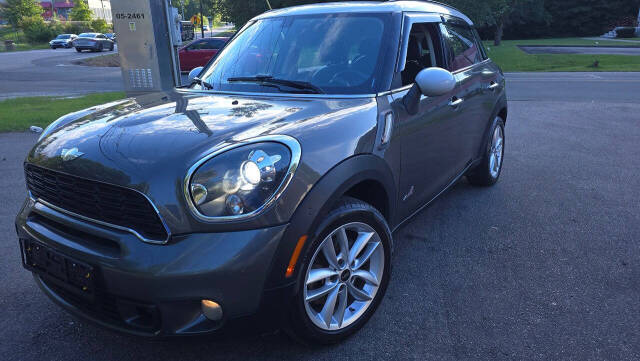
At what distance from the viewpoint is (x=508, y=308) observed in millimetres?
2756

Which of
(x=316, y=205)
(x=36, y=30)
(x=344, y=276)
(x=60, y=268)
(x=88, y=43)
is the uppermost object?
(x=316, y=205)

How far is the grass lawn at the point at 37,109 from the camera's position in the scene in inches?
311

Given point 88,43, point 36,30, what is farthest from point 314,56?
point 36,30

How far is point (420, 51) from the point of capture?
3.33m

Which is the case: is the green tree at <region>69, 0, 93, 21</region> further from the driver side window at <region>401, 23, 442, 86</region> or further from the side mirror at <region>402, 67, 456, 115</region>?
the side mirror at <region>402, 67, 456, 115</region>

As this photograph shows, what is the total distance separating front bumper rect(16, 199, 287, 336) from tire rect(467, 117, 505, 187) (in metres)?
3.14

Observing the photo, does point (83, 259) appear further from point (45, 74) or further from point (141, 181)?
point (45, 74)

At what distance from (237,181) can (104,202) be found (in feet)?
1.89

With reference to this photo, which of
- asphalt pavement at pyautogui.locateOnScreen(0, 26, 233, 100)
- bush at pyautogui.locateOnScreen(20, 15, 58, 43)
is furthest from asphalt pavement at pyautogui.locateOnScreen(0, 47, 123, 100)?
bush at pyautogui.locateOnScreen(20, 15, 58, 43)


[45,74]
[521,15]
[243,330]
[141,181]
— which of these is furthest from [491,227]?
[521,15]

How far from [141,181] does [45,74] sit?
67.5 feet

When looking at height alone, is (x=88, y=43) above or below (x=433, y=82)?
below

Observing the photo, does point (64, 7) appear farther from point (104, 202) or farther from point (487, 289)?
point (487, 289)

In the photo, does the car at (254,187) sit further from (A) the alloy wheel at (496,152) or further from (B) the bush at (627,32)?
(B) the bush at (627,32)
